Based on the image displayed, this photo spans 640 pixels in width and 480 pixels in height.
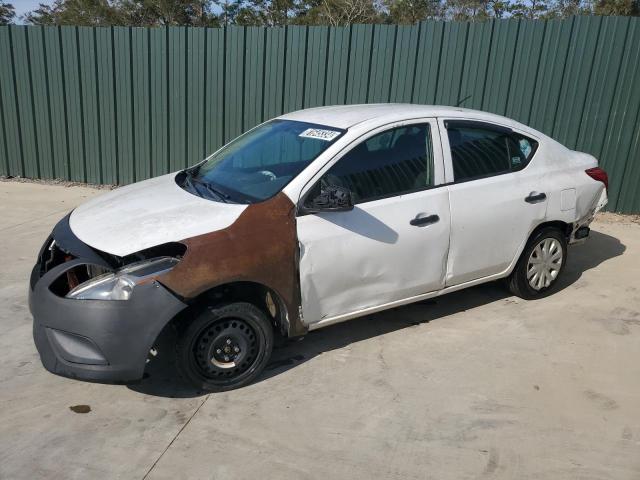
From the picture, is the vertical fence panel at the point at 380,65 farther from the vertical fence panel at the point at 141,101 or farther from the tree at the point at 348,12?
the tree at the point at 348,12

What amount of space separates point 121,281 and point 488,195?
2759mm

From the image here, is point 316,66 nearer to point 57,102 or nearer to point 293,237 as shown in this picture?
point 57,102

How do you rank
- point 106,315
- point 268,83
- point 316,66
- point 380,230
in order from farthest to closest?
1. point 268,83
2. point 316,66
3. point 380,230
4. point 106,315

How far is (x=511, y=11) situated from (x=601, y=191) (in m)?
28.1

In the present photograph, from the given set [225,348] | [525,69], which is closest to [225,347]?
[225,348]

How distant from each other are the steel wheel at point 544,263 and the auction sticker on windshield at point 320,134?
6.94ft

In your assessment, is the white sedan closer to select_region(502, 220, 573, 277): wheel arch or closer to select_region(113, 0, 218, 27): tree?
select_region(502, 220, 573, 277): wheel arch

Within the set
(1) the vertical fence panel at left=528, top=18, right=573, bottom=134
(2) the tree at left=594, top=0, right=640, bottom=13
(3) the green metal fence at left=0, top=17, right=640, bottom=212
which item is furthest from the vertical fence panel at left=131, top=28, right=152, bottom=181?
(2) the tree at left=594, top=0, right=640, bottom=13

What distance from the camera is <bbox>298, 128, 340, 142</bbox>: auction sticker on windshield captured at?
399cm

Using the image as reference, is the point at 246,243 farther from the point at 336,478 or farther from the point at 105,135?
the point at 105,135

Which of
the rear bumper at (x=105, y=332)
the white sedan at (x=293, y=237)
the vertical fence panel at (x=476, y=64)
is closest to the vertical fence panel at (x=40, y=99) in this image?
the white sedan at (x=293, y=237)

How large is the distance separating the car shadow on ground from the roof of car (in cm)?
161

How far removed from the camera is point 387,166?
4.07m

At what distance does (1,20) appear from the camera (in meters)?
31.7
